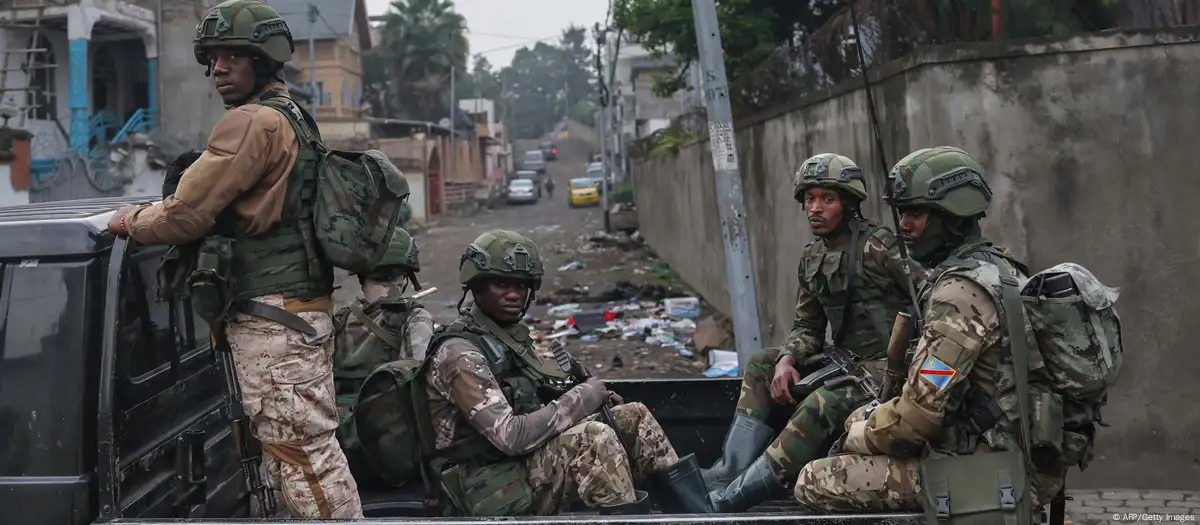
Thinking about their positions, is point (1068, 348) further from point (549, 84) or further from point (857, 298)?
point (549, 84)

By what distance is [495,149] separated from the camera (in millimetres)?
64125

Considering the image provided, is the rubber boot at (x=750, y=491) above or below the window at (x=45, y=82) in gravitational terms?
below

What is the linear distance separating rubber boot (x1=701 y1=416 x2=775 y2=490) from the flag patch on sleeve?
3.71ft

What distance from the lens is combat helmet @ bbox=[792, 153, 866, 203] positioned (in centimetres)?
376

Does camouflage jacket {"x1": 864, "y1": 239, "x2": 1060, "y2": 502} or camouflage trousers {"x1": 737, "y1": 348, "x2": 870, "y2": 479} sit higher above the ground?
camouflage jacket {"x1": 864, "y1": 239, "x2": 1060, "y2": 502}

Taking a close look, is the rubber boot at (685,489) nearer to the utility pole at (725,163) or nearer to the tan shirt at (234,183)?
the tan shirt at (234,183)

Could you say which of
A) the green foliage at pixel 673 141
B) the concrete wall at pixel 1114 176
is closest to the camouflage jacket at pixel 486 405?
the concrete wall at pixel 1114 176

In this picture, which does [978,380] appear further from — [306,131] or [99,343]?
[99,343]

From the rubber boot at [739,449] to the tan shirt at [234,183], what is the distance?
1729mm

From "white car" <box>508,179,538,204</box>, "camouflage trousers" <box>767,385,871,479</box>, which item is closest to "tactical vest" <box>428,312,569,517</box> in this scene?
"camouflage trousers" <box>767,385,871,479</box>

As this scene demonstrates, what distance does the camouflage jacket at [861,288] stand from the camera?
3.67 m

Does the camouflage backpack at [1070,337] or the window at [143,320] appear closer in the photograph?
the camouflage backpack at [1070,337]

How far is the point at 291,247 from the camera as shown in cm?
289

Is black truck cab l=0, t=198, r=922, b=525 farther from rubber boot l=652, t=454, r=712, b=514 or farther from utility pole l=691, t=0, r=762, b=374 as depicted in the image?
utility pole l=691, t=0, r=762, b=374
